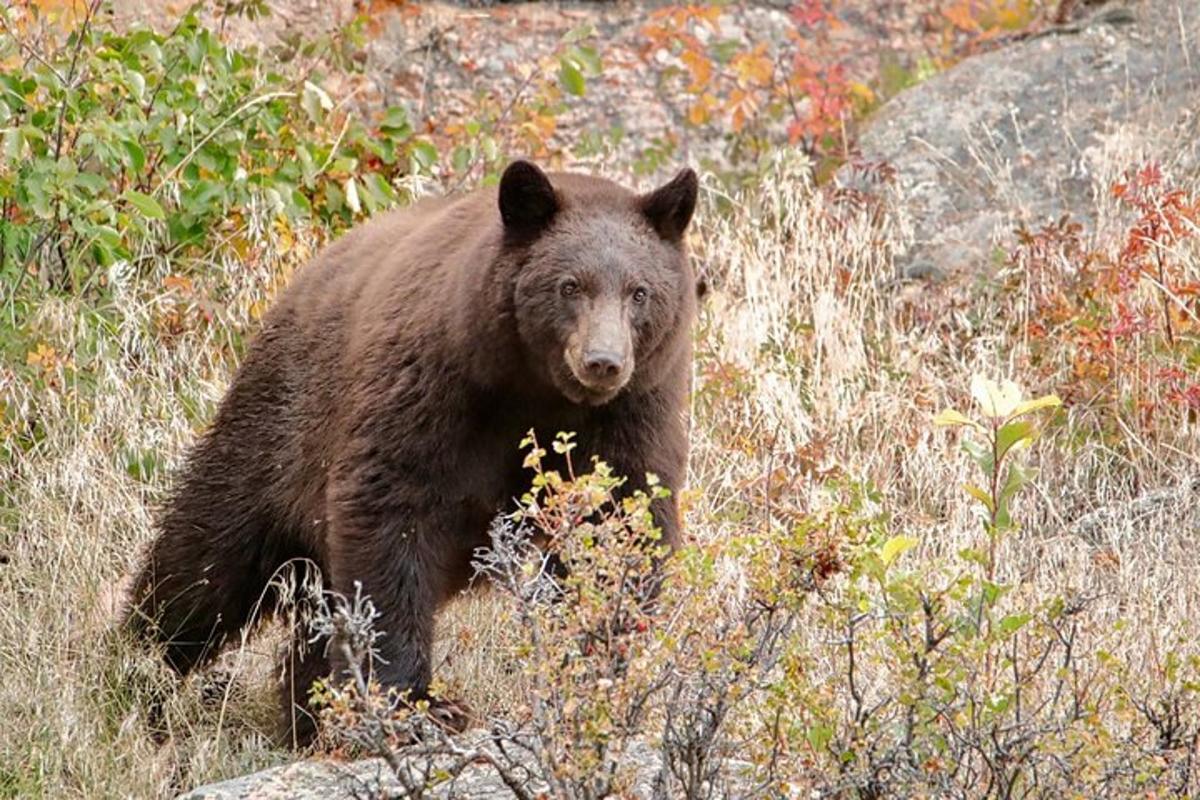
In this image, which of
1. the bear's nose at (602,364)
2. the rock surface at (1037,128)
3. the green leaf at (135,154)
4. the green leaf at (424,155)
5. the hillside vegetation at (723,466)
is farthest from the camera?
the rock surface at (1037,128)

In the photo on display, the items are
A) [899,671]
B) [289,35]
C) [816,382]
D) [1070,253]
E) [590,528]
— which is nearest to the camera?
[590,528]

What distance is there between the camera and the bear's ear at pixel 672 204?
5.53 metres

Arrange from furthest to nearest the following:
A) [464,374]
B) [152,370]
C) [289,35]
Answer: [289,35], [152,370], [464,374]

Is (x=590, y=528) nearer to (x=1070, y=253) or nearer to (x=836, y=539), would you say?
(x=836, y=539)

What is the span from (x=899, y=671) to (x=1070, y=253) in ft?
14.6

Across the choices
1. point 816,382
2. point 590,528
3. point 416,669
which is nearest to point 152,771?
point 416,669

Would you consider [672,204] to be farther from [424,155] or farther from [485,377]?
[424,155]

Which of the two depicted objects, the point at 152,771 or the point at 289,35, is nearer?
the point at 152,771

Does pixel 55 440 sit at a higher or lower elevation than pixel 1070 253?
lower

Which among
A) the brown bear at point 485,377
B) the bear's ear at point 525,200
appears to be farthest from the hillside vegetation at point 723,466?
the bear's ear at point 525,200

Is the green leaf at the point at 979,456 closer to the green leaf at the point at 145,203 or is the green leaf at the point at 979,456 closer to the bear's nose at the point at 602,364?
the bear's nose at the point at 602,364

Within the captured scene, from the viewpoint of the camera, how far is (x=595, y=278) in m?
5.32

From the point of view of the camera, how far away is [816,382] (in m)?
8.09

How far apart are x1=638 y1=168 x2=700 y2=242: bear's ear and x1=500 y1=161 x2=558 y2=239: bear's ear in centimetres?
28
